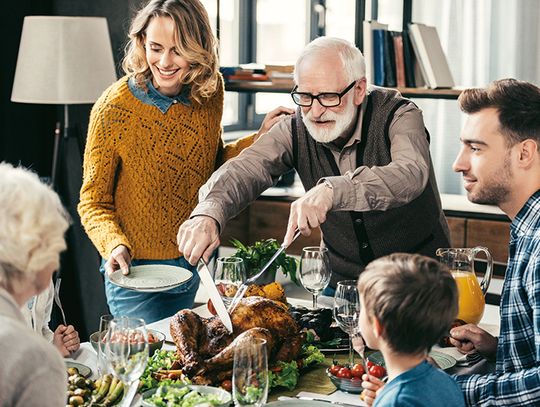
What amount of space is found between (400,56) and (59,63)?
157cm

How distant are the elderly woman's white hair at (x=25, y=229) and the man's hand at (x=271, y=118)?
1670mm

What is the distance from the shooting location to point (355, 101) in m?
2.74

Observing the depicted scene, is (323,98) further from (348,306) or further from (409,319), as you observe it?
(409,319)

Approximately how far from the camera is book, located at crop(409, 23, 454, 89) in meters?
4.21

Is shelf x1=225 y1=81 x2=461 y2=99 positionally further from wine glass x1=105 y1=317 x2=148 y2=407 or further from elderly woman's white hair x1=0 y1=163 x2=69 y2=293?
elderly woman's white hair x1=0 y1=163 x2=69 y2=293

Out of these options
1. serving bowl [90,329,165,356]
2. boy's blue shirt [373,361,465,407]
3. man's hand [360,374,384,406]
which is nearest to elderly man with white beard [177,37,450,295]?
serving bowl [90,329,165,356]

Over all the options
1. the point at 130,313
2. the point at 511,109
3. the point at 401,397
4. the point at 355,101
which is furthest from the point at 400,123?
the point at 401,397

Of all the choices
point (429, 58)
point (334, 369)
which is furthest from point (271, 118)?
point (429, 58)

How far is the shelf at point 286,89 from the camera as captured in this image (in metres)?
4.16

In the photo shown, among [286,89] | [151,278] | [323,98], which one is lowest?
[151,278]

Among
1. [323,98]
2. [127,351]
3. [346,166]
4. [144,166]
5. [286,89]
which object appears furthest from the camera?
[286,89]

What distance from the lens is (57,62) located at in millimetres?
3957

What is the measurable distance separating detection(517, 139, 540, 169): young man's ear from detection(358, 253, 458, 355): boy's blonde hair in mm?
582

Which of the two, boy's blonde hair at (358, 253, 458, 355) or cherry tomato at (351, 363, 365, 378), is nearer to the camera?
boy's blonde hair at (358, 253, 458, 355)
